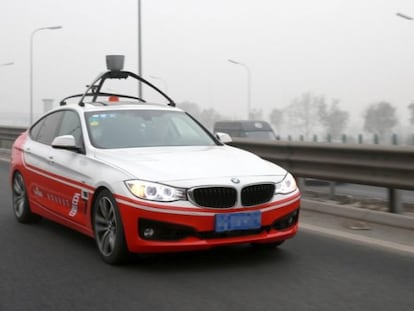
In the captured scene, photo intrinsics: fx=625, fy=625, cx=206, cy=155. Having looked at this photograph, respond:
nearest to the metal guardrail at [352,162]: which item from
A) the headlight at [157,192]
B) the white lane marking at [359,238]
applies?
the white lane marking at [359,238]

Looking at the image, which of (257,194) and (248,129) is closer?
(257,194)

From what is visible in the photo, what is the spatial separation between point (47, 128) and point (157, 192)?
2802mm

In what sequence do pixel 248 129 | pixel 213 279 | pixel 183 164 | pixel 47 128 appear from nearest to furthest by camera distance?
pixel 213 279, pixel 183 164, pixel 47 128, pixel 248 129

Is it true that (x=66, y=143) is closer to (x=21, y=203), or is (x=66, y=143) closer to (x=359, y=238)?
(x=21, y=203)

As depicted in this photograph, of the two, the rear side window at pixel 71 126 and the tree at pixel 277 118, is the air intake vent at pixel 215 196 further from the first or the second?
the tree at pixel 277 118

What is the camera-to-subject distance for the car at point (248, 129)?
20.4 m

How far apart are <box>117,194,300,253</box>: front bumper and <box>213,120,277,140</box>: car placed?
15375 millimetres

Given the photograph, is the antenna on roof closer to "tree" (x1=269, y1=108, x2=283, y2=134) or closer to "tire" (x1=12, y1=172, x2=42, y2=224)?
"tire" (x1=12, y1=172, x2=42, y2=224)

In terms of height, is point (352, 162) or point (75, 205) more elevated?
point (352, 162)

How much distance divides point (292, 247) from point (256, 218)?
1054 millimetres

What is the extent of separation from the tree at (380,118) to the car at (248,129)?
19.7ft

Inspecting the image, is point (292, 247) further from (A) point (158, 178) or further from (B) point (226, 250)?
(A) point (158, 178)

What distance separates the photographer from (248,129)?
67.3ft

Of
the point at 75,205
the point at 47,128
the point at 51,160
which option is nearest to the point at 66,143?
the point at 75,205
